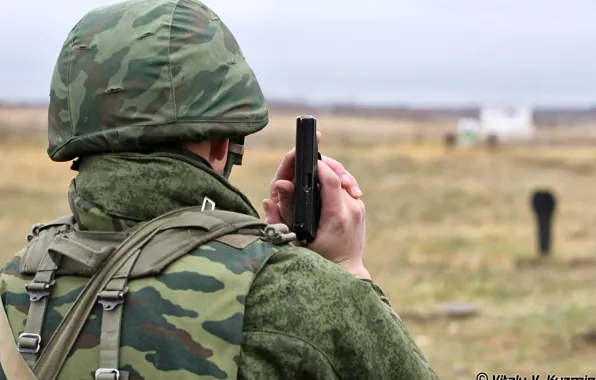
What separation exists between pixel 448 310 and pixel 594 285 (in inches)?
111

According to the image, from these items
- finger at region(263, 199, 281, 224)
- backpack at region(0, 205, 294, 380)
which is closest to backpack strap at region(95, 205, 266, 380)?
backpack at region(0, 205, 294, 380)

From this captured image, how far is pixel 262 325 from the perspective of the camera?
2.10 meters

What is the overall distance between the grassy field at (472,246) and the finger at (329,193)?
6.89 m

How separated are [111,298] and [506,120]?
10787cm

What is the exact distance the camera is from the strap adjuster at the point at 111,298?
210cm

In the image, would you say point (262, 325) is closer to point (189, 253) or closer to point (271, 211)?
point (189, 253)

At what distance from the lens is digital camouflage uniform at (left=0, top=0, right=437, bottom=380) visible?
6.87ft

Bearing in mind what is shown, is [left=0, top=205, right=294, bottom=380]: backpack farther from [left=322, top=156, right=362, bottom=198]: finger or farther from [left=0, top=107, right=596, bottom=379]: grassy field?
[left=0, top=107, right=596, bottom=379]: grassy field

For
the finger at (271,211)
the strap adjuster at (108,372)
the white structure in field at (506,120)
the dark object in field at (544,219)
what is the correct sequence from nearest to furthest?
the strap adjuster at (108,372) < the finger at (271,211) < the dark object in field at (544,219) < the white structure in field at (506,120)

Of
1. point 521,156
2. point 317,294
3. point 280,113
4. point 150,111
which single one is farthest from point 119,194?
point 280,113

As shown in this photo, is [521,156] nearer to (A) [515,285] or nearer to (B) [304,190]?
(A) [515,285]

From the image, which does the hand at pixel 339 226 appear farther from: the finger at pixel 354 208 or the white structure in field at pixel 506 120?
the white structure in field at pixel 506 120

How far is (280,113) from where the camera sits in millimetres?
134000

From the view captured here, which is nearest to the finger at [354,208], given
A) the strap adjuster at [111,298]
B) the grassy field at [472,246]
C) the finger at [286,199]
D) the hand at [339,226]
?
the hand at [339,226]
